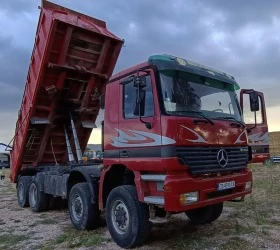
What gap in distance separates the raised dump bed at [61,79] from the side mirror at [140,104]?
10.8 feet

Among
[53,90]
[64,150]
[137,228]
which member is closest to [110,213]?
[137,228]

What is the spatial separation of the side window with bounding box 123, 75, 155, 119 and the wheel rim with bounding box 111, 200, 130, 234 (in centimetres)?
136

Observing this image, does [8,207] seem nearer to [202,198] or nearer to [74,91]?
[74,91]

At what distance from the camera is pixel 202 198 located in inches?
197

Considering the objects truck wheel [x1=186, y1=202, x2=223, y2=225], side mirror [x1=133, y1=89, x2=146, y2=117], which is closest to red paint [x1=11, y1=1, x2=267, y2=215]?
side mirror [x1=133, y1=89, x2=146, y2=117]

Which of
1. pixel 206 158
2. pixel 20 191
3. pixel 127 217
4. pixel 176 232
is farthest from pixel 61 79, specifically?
pixel 206 158

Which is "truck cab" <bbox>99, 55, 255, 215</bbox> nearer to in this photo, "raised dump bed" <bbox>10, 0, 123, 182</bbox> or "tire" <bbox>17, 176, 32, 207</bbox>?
"raised dump bed" <bbox>10, 0, 123, 182</bbox>

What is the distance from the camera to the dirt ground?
5.47 m

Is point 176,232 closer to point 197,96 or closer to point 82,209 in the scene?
point 82,209

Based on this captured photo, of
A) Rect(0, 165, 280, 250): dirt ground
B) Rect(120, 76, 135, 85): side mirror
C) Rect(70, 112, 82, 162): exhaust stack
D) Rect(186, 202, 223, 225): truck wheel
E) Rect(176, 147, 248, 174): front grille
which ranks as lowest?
Rect(0, 165, 280, 250): dirt ground

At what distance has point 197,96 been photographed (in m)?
5.37

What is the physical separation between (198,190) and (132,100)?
166 centimetres

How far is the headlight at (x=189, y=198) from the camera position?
15.6 feet

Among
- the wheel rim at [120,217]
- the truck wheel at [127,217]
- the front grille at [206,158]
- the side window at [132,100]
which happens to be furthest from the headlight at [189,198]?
the side window at [132,100]
